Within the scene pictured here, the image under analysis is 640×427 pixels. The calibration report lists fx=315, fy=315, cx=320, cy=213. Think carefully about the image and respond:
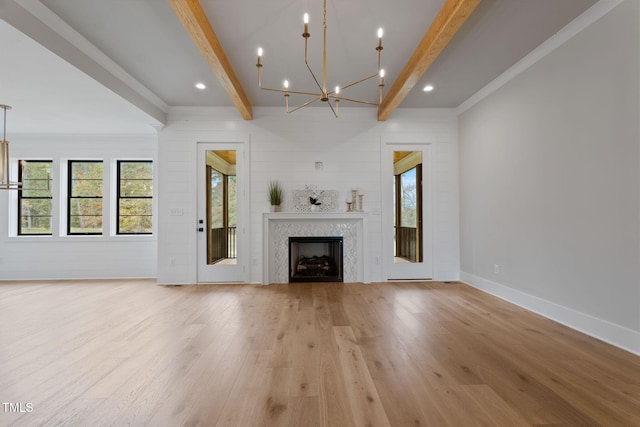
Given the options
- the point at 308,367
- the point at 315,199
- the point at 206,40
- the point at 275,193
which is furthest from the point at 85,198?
the point at 308,367

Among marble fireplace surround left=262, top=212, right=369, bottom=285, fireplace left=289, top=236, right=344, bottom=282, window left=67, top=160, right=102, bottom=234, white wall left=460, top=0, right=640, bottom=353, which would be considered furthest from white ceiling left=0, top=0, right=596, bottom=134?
fireplace left=289, top=236, right=344, bottom=282

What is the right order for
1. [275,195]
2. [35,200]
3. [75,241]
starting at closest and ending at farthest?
1. [275,195]
2. [75,241]
3. [35,200]

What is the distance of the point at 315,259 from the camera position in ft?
17.4

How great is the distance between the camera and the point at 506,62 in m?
3.71

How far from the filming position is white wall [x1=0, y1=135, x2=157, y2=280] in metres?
5.62

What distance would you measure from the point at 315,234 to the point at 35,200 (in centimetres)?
523

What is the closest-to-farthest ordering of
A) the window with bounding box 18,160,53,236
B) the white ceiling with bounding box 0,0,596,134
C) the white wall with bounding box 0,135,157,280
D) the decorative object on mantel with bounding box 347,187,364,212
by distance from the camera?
the white ceiling with bounding box 0,0,596,134
the decorative object on mantel with bounding box 347,187,364,212
the white wall with bounding box 0,135,157,280
the window with bounding box 18,160,53,236

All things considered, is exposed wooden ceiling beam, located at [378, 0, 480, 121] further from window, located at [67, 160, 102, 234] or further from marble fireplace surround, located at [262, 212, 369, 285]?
window, located at [67, 160, 102, 234]

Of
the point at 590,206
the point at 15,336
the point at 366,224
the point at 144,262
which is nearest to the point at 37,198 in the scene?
the point at 144,262

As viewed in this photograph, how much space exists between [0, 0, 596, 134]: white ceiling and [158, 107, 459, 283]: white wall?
0.51m

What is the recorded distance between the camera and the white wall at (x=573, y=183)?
8.27ft

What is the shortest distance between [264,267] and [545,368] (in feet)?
12.3

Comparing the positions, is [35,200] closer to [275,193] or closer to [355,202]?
[275,193]

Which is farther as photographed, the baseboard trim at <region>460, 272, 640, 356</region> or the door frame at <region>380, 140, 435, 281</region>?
the door frame at <region>380, 140, 435, 281</region>
